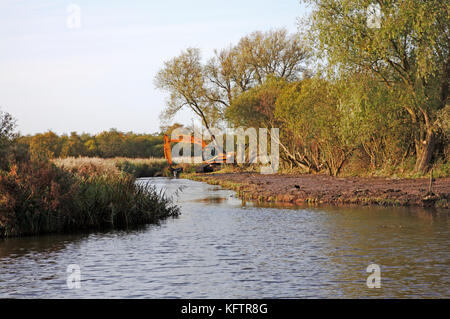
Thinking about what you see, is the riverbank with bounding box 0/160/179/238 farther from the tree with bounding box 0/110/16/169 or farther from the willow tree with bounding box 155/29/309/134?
the willow tree with bounding box 155/29/309/134

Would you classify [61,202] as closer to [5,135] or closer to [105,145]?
[5,135]

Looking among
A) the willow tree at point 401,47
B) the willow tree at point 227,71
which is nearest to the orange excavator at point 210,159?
the willow tree at point 227,71

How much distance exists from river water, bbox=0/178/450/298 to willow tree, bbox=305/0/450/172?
10.4 metres

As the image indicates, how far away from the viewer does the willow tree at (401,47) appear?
26.6 metres

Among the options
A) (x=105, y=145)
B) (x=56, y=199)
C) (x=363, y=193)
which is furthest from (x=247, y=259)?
(x=105, y=145)

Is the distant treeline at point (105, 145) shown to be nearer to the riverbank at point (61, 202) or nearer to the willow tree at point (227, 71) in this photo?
the willow tree at point (227, 71)

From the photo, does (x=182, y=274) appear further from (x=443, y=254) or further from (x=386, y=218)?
(x=386, y=218)

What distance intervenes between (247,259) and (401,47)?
19.0m

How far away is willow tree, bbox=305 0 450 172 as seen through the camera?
26.6 m

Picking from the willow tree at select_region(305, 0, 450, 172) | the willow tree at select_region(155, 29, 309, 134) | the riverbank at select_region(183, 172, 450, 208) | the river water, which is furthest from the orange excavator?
the river water

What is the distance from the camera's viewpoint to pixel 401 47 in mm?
27938

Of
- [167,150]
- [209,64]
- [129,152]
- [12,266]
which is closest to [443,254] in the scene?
[12,266]
